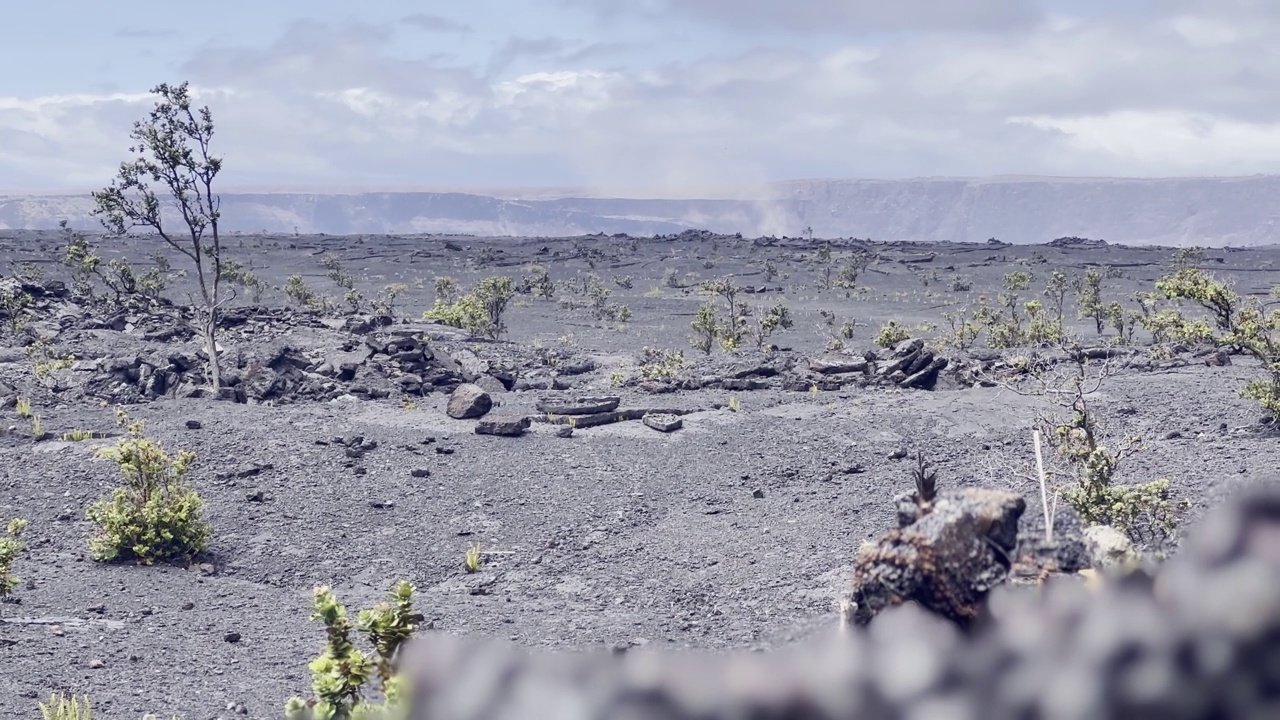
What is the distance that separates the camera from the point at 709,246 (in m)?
81.1

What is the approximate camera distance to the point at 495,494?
12.4m

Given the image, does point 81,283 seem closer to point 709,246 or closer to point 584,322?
point 584,322

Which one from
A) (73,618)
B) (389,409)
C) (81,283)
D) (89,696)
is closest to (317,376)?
(389,409)

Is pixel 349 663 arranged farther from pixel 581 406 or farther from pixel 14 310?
pixel 14 310

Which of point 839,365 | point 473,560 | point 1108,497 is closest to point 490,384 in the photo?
point 839,365

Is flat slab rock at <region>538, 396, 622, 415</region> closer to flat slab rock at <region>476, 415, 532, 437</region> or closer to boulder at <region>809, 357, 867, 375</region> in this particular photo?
flat slab rock at <region>476, 415, 532, 437</region>

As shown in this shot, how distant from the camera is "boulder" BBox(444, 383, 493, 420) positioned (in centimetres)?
1641

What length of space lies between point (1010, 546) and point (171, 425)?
14157mm

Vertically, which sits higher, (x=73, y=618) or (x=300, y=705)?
(x=300, y=705)

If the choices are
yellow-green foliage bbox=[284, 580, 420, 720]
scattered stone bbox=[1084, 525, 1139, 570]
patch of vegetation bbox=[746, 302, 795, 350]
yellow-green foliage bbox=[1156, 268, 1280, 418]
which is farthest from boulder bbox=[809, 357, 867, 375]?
yellow-green foliage bbox=[284, 580, 420, 720]

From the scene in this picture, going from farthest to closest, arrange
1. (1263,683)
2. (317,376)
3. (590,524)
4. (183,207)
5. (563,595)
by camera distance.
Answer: (317,376) < (183,207) < (590,524) < (563,595) < (1263,683)

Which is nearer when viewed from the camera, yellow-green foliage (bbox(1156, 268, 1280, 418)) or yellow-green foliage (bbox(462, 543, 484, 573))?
yellow-green foliage (bbox(462, 543, 484, 573))

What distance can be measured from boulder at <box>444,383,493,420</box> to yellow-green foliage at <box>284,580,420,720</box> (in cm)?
1219

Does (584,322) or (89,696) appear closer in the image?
(89,696)
